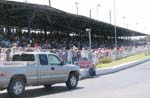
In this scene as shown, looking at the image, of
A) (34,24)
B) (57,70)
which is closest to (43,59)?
(57,70)

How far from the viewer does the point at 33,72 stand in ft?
53.7

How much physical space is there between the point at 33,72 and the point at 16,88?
1.17 metres

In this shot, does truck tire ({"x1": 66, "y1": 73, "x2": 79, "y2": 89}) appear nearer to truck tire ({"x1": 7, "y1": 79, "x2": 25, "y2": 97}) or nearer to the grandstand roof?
truck tire ({"x1": 7, "y1": 79, "x2": 25, "y2": 97})

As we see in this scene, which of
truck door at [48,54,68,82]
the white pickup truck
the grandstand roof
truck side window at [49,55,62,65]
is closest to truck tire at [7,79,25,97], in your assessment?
the white pickup truck

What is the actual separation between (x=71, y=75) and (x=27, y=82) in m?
3.66

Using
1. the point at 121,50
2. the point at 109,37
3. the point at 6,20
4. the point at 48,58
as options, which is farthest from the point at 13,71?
the point at 109,37

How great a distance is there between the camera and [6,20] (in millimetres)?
A: 43688

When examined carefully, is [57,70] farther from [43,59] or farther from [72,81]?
[72,81]

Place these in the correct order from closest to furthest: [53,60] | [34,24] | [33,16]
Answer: [53,60]
[33,16]
[34,24]

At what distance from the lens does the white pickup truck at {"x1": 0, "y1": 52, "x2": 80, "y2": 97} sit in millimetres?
15164

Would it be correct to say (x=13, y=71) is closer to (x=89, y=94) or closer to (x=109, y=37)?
(x=89, y=94)

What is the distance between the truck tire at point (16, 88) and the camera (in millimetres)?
15211

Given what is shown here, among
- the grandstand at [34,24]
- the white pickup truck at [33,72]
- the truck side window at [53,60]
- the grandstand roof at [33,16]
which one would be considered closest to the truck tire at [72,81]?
the white pickup truck at [33,72]

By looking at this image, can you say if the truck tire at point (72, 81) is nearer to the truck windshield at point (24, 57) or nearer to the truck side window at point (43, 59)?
the truck side window at point (43, 59)
